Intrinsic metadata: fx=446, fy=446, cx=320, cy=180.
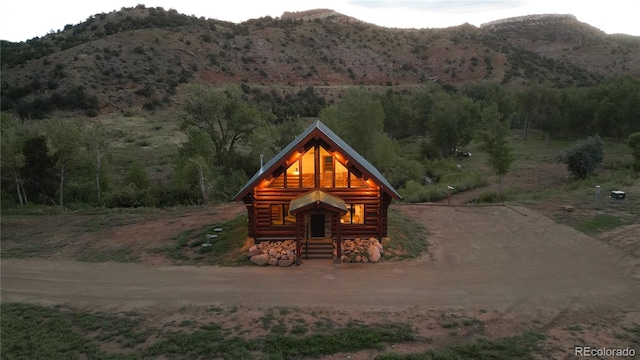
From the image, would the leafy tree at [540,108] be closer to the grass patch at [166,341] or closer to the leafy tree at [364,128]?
the leafy tree at [364,128]

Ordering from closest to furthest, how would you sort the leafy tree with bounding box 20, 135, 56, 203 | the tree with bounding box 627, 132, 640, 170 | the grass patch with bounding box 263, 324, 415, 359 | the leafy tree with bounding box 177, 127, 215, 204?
the grass patch with bounding box 263, 324, 415, 359, the leafy tree with bounding box 20, 135, 56, 203, the leafy tree with bounding box 177, 127, 215, 204, the tree with bounding box 627, 132, 640, 170

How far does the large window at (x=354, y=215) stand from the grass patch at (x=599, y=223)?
40.1 ft

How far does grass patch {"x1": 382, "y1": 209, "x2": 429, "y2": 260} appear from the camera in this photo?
20078 millimetres

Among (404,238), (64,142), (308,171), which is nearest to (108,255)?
(308,171)

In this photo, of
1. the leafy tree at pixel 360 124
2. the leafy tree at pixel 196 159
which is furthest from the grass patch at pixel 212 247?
the leafy tree at pixel 360 124

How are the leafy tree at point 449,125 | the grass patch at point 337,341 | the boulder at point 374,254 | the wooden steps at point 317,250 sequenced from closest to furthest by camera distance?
1. the grass patch at point 337,341
2. the boulder at point 374,254
3. the wooden steps at point 317,250
4. the leafy tree at point 449,125

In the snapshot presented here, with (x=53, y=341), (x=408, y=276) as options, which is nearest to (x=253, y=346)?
(x=53, y=341)

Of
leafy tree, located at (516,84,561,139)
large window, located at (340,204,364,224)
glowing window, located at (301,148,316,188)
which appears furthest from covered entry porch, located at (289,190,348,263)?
leafy tree, located at (516,84,561,139)

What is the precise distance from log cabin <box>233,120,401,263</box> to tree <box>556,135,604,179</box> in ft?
85.5

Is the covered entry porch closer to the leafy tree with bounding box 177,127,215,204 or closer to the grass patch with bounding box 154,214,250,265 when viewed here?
the grass patch with bounding box 154,214,250,265

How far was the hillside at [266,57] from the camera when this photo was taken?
58906 millimetres

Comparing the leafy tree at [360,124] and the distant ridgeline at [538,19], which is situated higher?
the distant ridgeline at [538,19]

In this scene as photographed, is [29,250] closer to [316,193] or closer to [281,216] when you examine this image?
[281,216]

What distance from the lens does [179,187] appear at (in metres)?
31.9
